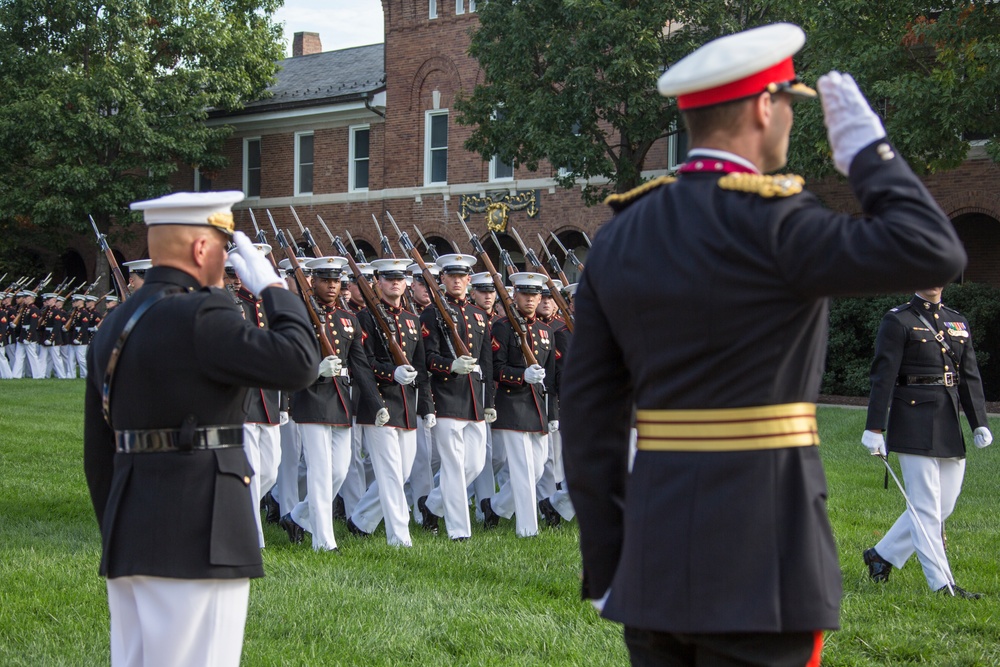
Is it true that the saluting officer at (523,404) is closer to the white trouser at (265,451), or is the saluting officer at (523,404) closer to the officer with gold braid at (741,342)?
the white trouser at (265,451)

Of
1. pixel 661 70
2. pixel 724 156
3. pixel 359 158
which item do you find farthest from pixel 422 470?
pixel 359 158

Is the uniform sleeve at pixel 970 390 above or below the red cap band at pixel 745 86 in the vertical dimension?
below

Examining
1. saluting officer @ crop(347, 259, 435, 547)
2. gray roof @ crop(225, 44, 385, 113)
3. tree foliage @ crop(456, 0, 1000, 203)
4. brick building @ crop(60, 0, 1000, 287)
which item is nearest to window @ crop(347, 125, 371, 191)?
brick building @ crop(60, 0, 1000, 287)

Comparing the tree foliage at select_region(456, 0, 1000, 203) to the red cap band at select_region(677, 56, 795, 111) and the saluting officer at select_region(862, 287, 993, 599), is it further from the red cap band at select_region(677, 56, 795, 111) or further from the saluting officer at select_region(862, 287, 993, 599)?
the red cap band at select_region(677, 56, 795, 111)

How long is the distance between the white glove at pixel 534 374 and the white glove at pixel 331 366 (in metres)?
1.86

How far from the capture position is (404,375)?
9641mm

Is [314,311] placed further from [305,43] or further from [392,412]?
[305,43]

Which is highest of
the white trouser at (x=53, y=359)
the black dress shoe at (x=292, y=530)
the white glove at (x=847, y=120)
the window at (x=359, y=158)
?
the window at (x=359, y=158)

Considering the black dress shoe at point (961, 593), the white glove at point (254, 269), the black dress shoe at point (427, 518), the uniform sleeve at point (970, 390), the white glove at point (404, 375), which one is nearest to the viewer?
the white glove at point (254, 269)

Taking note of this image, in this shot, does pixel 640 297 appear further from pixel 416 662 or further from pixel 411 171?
pixel 411 171

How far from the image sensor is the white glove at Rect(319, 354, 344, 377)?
29.5ft

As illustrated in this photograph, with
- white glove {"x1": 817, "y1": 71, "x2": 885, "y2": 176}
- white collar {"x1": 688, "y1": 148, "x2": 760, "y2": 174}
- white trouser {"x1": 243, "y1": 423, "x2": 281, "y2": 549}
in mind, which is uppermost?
white glove {"x1": 817, "y1": 71, "x2": 885, "y2": 176}

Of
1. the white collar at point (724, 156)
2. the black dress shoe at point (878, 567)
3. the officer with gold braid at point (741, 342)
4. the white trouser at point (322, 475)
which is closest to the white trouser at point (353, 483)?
the white trouser at point (322, 475)

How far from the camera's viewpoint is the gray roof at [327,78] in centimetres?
3291
